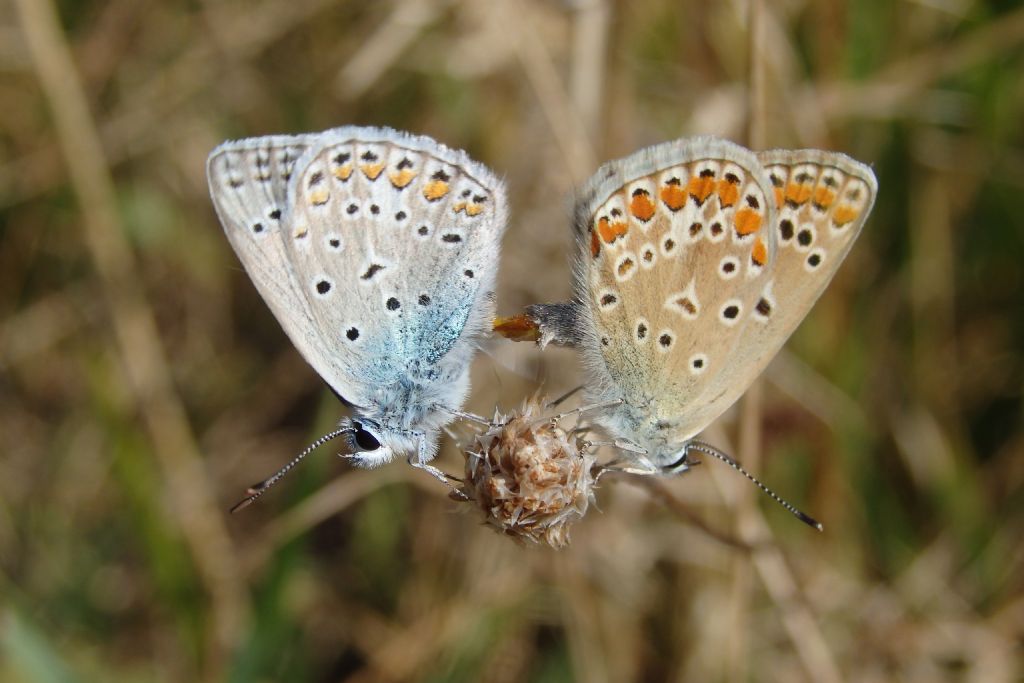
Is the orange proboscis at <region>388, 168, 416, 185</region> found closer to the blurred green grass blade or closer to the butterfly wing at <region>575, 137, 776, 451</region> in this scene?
the butterfly wing at <region>575, 137, 776, 451</region>

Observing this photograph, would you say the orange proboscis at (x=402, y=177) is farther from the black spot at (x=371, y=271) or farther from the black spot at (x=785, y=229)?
the black spot at (x=785, y=229)

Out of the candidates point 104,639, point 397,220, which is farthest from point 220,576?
point 397,220

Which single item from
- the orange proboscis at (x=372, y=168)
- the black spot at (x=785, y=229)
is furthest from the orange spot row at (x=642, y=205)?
the orange proboscis at (x=372, y=168)

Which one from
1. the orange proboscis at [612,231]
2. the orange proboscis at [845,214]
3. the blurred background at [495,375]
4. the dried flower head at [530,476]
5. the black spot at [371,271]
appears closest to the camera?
the dried flower head at [530,476]

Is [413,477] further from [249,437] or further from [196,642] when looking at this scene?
[249,437]

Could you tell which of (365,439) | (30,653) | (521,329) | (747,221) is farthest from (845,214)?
(30,653)

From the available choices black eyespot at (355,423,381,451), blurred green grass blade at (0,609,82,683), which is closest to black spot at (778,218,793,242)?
black eyespot at (355,423,381,451)
